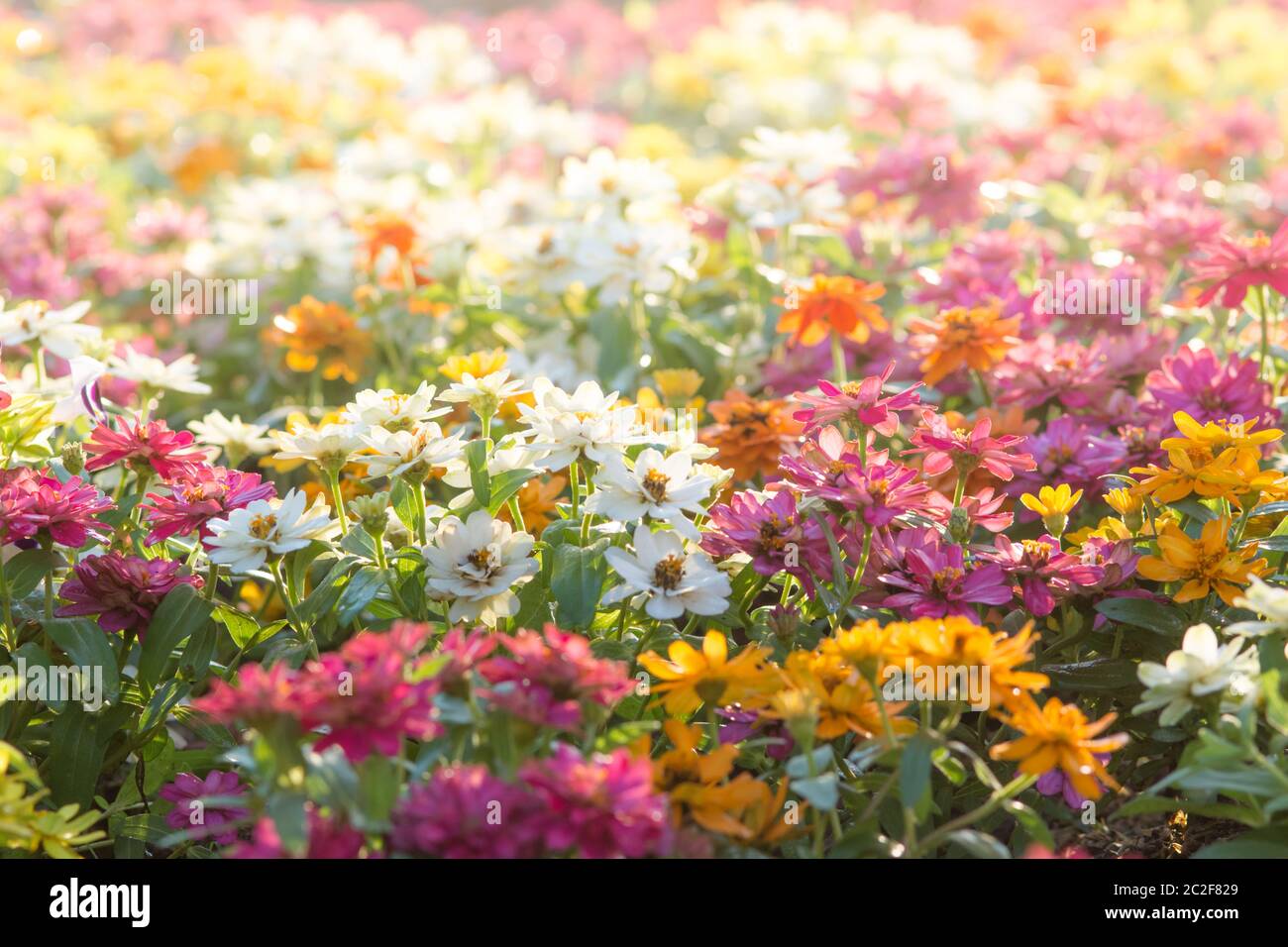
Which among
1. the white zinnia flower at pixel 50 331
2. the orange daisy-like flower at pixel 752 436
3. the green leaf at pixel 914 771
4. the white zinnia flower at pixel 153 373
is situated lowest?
the green leaf at pixel 914 771

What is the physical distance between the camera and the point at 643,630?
1605 millimetres

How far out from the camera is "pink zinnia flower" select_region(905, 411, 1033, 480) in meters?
1.52

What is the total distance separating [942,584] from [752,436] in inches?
17.2

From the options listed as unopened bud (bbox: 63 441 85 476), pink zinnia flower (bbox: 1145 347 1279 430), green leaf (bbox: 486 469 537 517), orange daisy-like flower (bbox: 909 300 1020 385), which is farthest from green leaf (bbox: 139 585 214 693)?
pink zinnia flower (bbox: 1145 347 1279 430)

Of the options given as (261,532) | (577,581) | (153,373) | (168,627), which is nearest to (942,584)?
(577,581)

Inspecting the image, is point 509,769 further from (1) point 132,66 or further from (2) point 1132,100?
(1) point 132,66

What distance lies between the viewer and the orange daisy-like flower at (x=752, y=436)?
1780mm

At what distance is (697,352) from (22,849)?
1315 mm

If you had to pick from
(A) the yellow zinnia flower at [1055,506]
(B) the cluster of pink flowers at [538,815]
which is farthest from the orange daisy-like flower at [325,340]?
(B) the cluster of pink flowers at [538,815]

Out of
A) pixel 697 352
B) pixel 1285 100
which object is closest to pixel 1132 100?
pixel 1285 100

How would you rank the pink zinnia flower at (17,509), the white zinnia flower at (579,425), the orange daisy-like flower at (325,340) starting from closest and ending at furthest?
1. the pink zinnia flower at (17,509)
2. the white zinnia flower at (579,425)
3. the orange daisy-like flower at (325,340)

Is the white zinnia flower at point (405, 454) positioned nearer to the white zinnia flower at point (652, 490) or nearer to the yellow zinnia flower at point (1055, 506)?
the white zinnia flower at point (652, 490)

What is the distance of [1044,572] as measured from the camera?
4.83ft

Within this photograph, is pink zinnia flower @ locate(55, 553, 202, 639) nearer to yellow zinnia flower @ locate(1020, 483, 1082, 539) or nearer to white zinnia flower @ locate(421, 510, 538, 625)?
white zinnia flower @ locate(421, 510, 538, 625)
